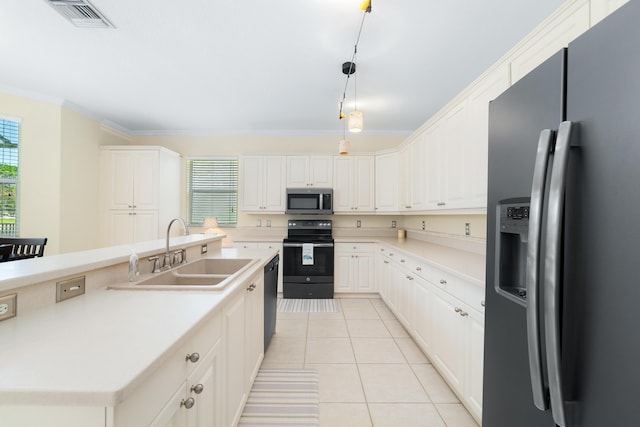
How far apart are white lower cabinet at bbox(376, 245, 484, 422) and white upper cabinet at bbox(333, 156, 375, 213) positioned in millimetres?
1483

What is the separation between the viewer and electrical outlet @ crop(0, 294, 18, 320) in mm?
942

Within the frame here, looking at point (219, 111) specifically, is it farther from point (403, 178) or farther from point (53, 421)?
point (53, 421)

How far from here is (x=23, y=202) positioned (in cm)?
352

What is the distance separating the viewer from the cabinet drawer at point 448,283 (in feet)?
6.08

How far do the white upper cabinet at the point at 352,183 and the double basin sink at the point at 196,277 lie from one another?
8.31ft

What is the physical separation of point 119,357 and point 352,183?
4.10m

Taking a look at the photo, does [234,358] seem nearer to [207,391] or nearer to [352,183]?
[207,391]

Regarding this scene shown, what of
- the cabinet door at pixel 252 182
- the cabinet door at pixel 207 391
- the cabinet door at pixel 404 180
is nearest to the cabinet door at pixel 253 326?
the cabinet door at pixel 207 391

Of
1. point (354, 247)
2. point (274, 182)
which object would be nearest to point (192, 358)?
point (354, 247)

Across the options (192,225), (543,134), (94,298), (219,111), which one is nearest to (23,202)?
(192,225)

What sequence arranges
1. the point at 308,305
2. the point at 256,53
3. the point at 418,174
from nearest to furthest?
1. the point at 256,53
2. the point at 418,174
3. the point at 308,305

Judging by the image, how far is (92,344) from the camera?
791mm

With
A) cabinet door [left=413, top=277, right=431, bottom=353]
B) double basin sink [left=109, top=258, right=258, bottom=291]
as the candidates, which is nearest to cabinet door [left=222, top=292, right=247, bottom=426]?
double basin sink [left=109, top=258, right=258, bottom=291]

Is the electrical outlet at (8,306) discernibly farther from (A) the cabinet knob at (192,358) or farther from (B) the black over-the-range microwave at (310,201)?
(B) the black over-the-range microwave at (310,201)
